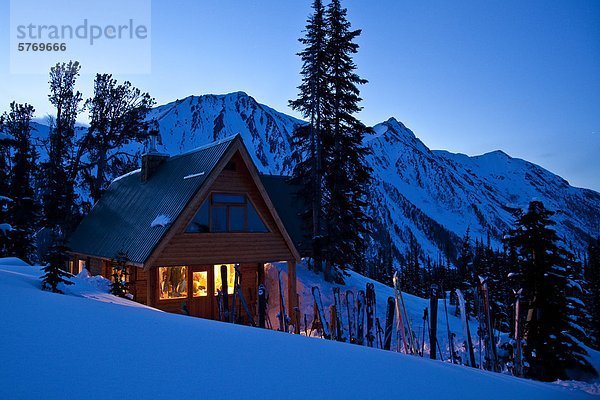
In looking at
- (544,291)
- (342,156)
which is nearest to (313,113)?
(342,156)

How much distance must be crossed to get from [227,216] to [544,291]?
12628 mm

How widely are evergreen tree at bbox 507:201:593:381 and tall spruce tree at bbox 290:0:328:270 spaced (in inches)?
364

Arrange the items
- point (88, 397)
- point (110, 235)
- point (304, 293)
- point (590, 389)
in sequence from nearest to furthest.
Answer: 1. point (88, 397)
2. point (590, 389)
3. point (110, 235)
4. point (304, 293)

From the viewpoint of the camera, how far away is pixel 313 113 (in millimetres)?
20641

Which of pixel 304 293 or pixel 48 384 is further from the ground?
pixel 48 384

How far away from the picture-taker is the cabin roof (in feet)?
45.0

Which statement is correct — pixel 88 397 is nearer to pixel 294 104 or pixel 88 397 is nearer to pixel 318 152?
pixel 318 152

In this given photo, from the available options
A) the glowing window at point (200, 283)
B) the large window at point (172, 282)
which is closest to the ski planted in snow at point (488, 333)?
the glowing window at point (200, 283)

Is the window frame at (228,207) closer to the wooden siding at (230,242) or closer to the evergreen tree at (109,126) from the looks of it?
the wooden siding at (230,242)

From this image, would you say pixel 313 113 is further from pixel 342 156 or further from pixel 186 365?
pixel 186 365

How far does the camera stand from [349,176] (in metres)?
20.5

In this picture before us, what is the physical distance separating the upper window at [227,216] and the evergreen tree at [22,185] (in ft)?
43.6

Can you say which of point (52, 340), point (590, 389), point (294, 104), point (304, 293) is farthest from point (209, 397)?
point (294, 104)

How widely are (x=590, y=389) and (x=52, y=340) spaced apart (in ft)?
27.0
